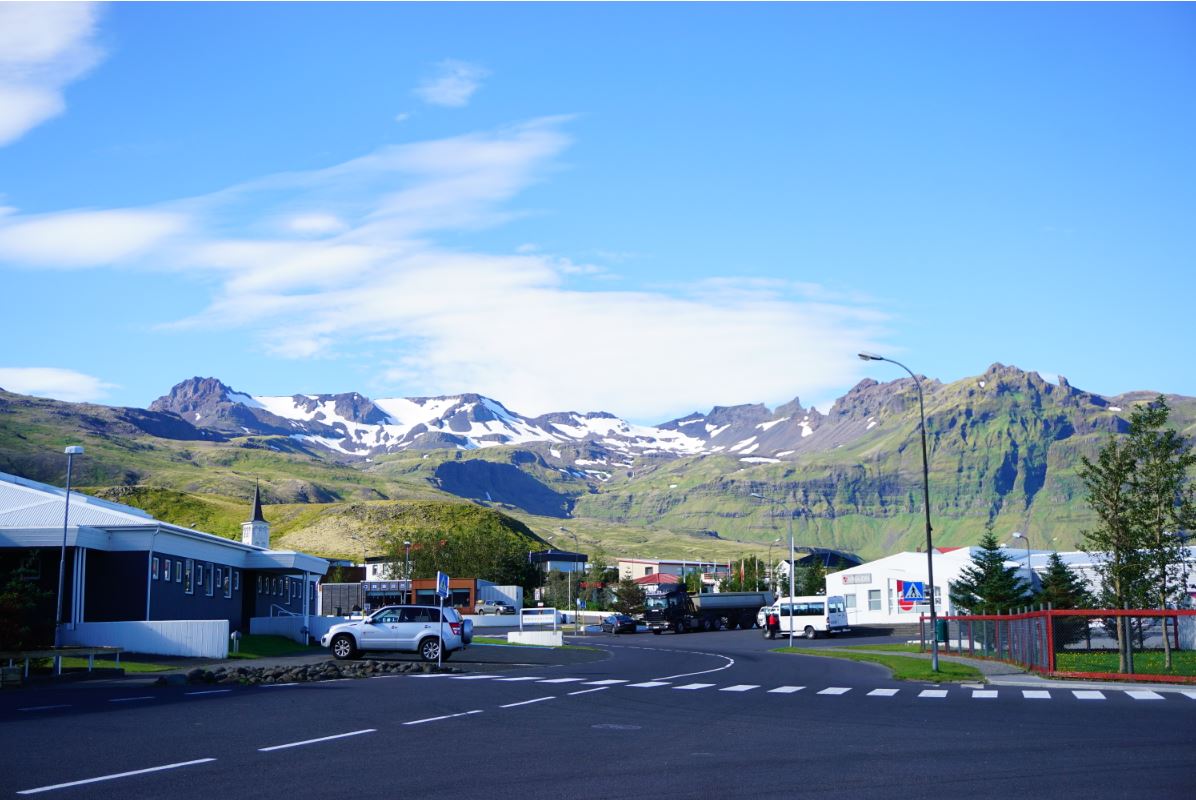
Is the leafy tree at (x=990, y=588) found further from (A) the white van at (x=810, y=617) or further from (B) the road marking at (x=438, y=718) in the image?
(B) the road marking at (x=438, y=718)

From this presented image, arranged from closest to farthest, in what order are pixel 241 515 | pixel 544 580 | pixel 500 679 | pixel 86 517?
pixel 500 679
pixel 86 517
pixel 544 580
pixel 241 515

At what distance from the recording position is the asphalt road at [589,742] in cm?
1272

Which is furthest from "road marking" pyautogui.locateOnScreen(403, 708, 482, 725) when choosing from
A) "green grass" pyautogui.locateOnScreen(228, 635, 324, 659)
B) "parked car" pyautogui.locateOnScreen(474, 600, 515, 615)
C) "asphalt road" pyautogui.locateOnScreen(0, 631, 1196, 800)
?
"parked car" pyautogui.locateOnScreen(474, 600, 515, 615)

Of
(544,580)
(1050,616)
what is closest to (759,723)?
(1050,616)

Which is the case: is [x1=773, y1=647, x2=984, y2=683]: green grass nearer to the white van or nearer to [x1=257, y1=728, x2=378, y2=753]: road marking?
[x1=257, y1=728, x2=378, y2=753]: road marking

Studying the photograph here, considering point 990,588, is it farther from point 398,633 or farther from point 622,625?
point 398,633

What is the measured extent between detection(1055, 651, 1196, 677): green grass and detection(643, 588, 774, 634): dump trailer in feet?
140

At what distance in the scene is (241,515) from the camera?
652 feet

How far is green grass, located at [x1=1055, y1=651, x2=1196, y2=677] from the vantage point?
34000 mm

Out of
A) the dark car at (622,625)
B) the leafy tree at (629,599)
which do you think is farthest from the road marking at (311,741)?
the leafy tree at (629,599)

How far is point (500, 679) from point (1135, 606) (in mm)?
21794

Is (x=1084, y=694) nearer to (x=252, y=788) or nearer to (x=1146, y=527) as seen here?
(x=1146, y=527)

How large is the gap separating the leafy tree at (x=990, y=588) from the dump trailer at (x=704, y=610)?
24.4 meters

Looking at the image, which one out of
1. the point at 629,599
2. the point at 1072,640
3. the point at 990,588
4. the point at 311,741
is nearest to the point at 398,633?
the point at 1072,640
